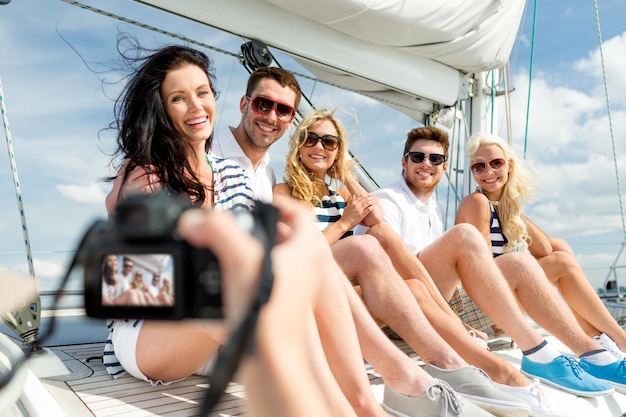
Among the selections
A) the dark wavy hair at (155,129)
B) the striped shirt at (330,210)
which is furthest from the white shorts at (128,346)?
the striped shirt at (330,210)

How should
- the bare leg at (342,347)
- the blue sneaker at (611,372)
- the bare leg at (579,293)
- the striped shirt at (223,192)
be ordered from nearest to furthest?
the bare leg at (342,347), the striped shirt at (223,192), the blue sneaker at (611,372), the bare leg at (579,293)

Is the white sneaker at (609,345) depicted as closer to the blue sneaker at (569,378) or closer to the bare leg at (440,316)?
the blue sneaker at (569,378)

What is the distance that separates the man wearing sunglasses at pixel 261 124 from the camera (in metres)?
2.59

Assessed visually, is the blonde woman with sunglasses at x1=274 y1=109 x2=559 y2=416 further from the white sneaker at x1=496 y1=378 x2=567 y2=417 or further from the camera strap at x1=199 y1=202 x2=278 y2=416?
the camera strap at x1=199 y1=202 x2=278 y2=416

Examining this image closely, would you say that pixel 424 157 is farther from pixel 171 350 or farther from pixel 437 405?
pixel 171 350

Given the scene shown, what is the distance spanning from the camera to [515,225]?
2973mm

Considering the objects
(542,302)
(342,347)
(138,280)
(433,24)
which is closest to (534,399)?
(542,302)

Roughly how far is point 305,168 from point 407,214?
594mm

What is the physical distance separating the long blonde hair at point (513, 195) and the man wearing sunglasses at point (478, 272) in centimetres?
30

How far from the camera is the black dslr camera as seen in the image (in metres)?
0.43

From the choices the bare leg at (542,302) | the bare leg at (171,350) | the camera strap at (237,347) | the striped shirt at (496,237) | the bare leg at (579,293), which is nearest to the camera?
the camera strap at (237,347)

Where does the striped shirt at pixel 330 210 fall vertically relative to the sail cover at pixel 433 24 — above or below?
below

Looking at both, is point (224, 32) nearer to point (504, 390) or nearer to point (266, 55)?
point (266, 55)

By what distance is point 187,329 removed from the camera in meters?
1.50
